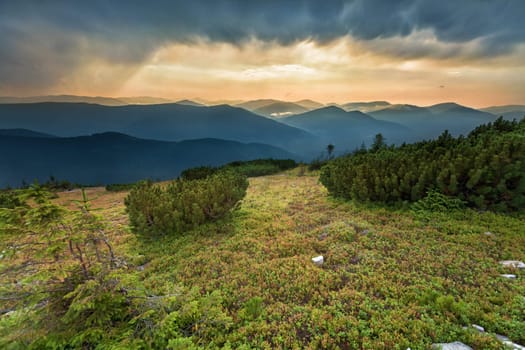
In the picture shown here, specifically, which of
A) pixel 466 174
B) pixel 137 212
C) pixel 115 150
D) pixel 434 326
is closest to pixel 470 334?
pixel 434 326

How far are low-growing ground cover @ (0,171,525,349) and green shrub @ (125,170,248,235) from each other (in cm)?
43

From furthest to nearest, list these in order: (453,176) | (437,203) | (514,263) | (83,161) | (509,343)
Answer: (83,161) < (437,203) < (453,176) < (514,263) < (509,343)

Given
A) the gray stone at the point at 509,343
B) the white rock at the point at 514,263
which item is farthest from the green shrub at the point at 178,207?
the white rock at the point at 514,263

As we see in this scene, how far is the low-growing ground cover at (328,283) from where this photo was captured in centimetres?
302

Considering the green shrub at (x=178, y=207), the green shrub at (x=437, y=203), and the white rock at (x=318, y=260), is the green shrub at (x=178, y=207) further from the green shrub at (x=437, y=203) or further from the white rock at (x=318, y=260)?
the green shrub at (x=437, y=203)

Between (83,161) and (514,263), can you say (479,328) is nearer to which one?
(514,263)

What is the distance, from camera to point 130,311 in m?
3.04

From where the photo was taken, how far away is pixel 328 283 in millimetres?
4336

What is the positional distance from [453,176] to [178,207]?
887 centimetres

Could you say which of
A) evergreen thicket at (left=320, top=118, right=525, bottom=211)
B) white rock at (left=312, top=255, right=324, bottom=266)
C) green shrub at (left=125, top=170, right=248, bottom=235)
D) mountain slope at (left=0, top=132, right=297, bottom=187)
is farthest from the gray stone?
mountain slope at (left=0, top=132, right=297, bottom=187)

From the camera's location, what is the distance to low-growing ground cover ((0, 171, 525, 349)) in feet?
9.92

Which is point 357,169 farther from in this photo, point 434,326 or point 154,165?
point 154,165

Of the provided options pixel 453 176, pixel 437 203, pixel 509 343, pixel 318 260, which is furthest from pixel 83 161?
pixel 509 343

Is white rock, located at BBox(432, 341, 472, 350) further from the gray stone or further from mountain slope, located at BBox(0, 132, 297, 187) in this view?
mountain slope, located at BBox(0, 132, 297, 187)
